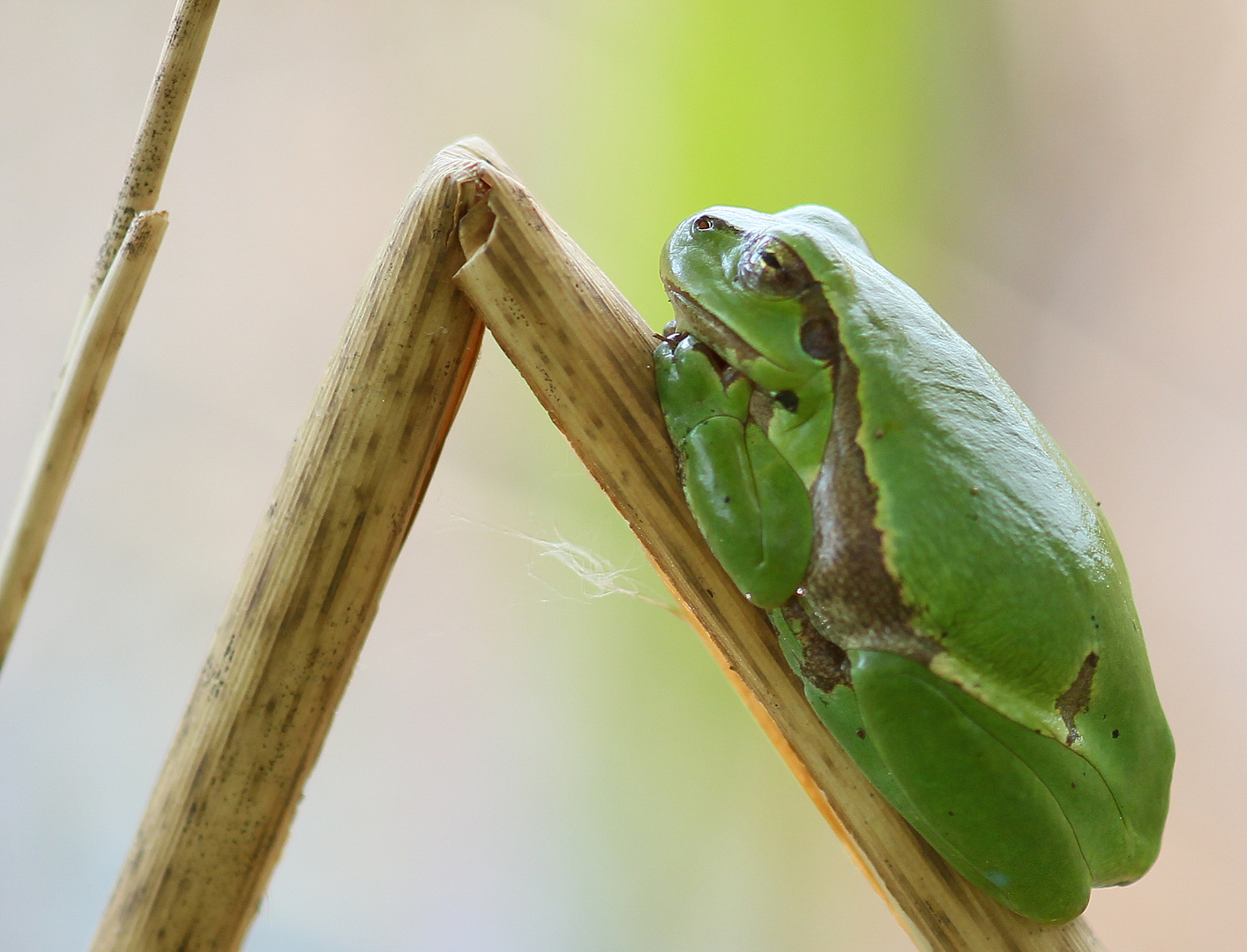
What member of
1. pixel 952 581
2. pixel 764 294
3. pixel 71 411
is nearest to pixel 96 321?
pixel 71 411

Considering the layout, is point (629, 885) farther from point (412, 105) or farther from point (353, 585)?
point (412, 105)

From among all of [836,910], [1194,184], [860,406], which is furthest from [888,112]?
[836,910]

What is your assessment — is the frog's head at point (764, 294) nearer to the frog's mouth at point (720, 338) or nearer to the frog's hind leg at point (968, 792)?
the frog's mouth at point (720, 338)

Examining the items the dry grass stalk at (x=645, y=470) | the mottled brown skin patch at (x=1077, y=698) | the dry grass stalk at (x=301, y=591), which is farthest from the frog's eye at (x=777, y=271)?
the mottled brown skin patch at (x=1077, y=698)

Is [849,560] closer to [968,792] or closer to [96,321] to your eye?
[968,792]

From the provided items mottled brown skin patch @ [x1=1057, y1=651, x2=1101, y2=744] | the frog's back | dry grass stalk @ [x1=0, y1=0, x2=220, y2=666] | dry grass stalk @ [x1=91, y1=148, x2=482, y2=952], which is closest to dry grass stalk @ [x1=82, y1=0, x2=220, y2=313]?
dry grass stalk @ [x1=0, y1=0, x2=220, y2=666]

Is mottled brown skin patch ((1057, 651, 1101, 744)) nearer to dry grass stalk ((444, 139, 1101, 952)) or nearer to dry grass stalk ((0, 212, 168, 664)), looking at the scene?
dry grass stalk ((444, 139, 1101, 952))

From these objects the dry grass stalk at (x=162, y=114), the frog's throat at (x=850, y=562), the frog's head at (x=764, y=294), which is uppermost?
the frog's head at (x=764, y=294)
